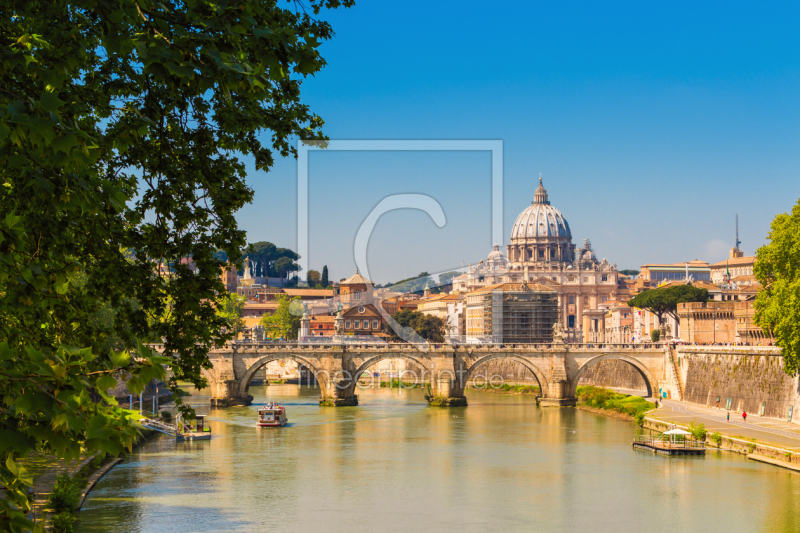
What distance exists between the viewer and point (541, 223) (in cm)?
13762

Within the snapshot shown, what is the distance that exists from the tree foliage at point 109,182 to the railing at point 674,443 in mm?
23740

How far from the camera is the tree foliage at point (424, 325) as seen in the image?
3167 inches

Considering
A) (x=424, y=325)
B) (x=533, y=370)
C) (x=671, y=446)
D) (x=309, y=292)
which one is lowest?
(x=671, y=446)

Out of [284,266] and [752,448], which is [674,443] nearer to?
[752,448]

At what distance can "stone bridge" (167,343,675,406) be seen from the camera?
4741cm

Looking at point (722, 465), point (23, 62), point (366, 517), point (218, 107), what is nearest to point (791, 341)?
point (722, 465)

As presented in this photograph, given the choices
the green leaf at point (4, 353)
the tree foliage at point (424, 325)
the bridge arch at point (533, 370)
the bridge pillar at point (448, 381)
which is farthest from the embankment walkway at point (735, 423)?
the tree foliage at point (424, 325)

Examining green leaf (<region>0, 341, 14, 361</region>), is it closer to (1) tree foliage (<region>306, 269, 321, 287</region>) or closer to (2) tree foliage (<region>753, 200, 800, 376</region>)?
(2) tree foliage (<region>753, 200, 800, 376</region>)

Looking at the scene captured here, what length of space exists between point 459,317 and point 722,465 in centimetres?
7244

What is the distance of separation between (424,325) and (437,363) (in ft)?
109

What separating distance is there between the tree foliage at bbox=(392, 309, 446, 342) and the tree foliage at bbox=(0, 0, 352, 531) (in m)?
71.5

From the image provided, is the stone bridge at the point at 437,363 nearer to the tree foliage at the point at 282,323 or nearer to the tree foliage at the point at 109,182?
the tree foliage at the point at 282,323

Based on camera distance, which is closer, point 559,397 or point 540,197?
point 559,397

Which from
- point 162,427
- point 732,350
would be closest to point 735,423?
point 732,350
